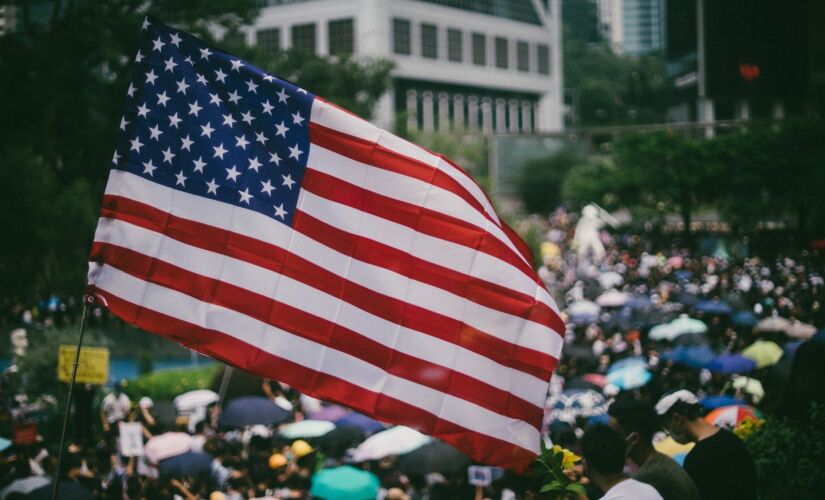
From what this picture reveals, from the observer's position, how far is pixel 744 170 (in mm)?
38219

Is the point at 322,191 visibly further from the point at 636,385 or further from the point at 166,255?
the point at 636,385

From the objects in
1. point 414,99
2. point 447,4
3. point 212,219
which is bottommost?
point 212,219

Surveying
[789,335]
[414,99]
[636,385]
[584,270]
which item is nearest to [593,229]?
[584,270]

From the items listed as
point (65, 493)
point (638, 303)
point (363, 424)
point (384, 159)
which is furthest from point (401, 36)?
point (384, 159)

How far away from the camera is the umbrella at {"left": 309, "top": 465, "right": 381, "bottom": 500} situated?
801 centimetres

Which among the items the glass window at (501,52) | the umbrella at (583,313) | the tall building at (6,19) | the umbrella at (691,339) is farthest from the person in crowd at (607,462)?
the glass window at (501,52)

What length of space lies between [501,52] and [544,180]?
2062 cm

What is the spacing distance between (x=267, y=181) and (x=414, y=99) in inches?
3182

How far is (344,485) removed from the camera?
805 cm

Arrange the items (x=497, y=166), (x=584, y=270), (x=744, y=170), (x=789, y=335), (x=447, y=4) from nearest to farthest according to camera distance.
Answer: (x=789, y=335) < (x=584, y=270) < (x=744, y=170) < (x=497, y=166) < (x=447, y=4)

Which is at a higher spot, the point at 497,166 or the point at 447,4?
the point at 447,4

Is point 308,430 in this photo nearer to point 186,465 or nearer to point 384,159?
point 186,465

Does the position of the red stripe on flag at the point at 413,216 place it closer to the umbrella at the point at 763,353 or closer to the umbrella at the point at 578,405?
the umbrella at the point at 578,405

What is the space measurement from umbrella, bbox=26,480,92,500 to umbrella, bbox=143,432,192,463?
3051 mm
